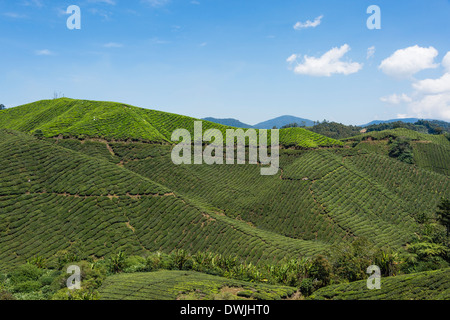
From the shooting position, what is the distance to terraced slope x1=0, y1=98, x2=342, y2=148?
82250mm

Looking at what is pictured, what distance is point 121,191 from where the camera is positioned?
54.0 m

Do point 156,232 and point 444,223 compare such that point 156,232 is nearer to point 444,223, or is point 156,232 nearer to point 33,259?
point 33,259

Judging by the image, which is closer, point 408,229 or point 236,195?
point 408,229

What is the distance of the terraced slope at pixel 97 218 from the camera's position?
1686 inches

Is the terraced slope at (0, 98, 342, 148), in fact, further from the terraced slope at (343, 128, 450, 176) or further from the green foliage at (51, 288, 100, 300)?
the green foliage at (51, 288, 100, 300)

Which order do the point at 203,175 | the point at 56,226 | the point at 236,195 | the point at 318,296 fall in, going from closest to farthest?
the point at 318,296 → the point at 56,226 → the point at 236,195 → the point at 203,175

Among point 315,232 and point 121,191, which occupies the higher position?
point 121,191

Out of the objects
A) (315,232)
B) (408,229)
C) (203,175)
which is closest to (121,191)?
(203,175)

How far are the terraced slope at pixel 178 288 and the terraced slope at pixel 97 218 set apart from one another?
1231 cm

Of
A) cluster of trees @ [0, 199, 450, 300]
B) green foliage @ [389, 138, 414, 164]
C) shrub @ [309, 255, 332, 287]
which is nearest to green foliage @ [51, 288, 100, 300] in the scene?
cluster of trees @ [0, 199, 450, 300]

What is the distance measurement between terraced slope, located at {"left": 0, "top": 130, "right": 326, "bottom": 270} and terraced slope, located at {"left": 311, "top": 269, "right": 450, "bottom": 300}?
1219 centimetres
